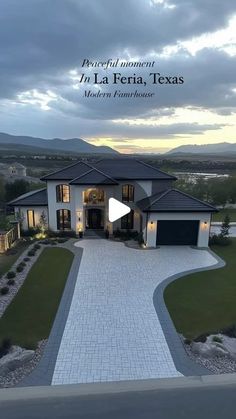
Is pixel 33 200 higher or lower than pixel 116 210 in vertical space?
higher

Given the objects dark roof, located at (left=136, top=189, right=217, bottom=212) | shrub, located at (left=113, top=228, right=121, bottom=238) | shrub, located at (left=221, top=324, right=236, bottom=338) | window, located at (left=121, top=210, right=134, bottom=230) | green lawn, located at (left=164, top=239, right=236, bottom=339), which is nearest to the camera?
shrub, located at (left=221, top=324, right=236, bottom=338)

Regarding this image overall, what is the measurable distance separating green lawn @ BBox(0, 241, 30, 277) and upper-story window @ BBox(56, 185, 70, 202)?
4.70 meters

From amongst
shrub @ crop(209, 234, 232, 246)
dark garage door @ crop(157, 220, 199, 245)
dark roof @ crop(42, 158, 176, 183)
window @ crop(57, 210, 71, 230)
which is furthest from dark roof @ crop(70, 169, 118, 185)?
shrub @ crop(209, 234, 232, 246)

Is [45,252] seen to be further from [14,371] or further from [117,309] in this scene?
[14,371]

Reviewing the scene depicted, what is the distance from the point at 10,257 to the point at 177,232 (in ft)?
39.8

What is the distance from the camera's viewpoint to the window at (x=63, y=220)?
24672 mm

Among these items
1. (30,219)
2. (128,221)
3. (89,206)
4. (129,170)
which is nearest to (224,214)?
(128,221)

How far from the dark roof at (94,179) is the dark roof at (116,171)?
24 centimetres

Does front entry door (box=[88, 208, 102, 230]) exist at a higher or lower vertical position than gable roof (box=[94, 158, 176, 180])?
lower

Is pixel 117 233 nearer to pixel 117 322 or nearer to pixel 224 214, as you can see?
pixel 117 322

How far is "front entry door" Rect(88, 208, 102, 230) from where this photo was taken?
25359 millimetres

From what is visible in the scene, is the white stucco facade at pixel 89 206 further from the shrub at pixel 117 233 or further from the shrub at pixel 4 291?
the shrub at pixel 4 291

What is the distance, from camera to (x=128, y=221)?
24953 millimetres

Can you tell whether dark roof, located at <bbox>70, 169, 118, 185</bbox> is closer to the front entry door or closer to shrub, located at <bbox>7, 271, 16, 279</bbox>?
the front entry door
